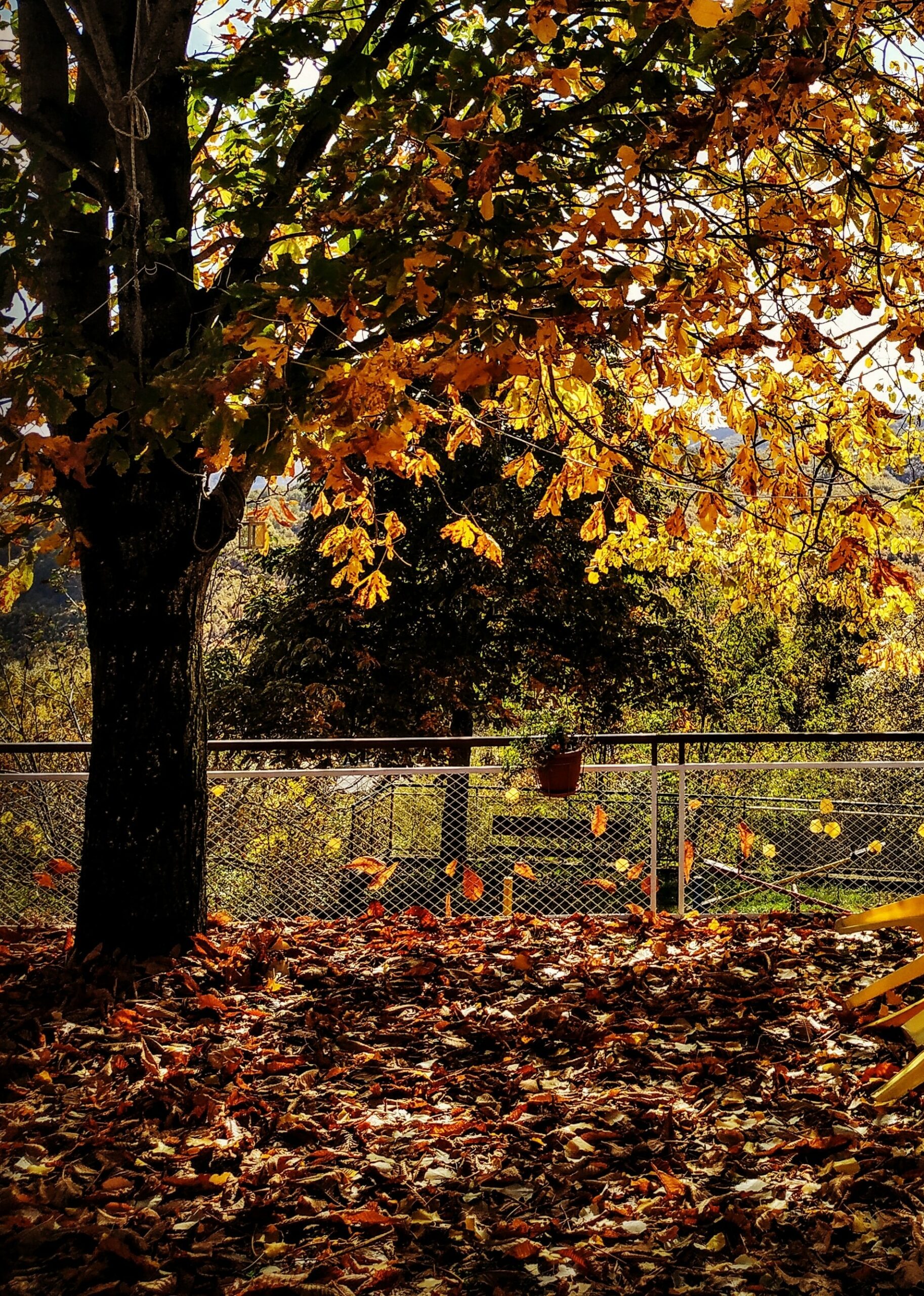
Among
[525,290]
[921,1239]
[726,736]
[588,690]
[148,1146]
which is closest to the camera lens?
[921,1239]

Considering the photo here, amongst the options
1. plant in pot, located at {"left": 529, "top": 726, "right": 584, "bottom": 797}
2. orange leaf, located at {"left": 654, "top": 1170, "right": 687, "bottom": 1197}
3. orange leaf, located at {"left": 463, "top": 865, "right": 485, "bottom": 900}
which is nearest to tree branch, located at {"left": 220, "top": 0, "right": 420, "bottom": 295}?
plant in pot, located at {"left": 529, "top": 726, "right": 584, "bottom": 797}

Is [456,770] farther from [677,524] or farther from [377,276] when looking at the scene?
Result: [377,276]

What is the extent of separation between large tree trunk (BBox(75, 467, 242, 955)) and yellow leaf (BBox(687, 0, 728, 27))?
2.92 meters

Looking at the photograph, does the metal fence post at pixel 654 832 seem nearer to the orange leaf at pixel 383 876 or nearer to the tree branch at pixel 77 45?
the orange leaf at pixel 383 876

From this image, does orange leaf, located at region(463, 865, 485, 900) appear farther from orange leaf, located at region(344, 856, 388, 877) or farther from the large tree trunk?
the large tree trunk

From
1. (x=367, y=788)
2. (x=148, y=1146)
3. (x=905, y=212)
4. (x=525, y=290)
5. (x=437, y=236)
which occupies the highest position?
(x=905, y=212)

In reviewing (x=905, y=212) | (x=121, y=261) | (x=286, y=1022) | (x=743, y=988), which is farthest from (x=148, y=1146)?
(x=905, y=212)

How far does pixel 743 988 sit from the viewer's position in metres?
4.44

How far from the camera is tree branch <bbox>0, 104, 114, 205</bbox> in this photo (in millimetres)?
4633

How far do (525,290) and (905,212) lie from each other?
6.24ft

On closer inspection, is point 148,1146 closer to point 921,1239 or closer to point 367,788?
point 921,1239

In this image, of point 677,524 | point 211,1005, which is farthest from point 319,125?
point 211,1005

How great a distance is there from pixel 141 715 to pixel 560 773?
2.12 metres

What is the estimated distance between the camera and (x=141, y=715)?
4.81 m
